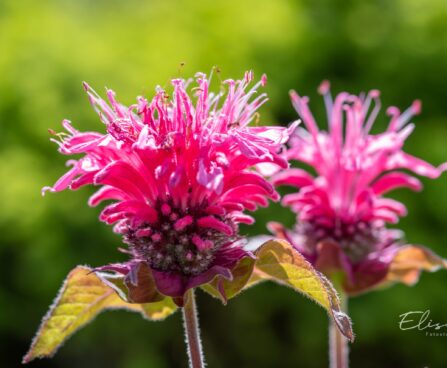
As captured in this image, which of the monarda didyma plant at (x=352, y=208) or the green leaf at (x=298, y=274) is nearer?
the green leaf at (x=298, y=274)

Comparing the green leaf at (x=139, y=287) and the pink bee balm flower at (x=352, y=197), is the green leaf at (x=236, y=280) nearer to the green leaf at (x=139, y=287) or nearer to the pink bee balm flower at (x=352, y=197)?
the green leaf at (x=139, y=287)

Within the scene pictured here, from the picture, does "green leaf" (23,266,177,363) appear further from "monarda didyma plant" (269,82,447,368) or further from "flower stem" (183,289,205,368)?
"monarda didyma plant" (269,82,447,368)

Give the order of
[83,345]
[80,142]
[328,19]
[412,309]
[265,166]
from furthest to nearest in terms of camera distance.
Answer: [328,19] < [83,345] < [412,309] < [265,166] < [80,142]

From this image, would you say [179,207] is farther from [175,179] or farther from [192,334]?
[192,334]

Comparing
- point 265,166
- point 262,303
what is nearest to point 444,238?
point 262,303

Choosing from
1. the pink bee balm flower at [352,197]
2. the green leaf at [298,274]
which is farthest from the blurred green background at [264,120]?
the green leaf at [298,274]

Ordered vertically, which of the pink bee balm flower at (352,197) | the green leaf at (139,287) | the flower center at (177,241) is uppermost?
the pink bee balm flower at (352,197)

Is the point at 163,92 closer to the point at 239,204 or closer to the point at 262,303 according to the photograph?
the point at 239,204

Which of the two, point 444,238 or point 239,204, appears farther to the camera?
point 444,238

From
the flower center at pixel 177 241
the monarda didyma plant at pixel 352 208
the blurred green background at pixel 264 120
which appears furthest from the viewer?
the blurred green background at pixel 264 120
